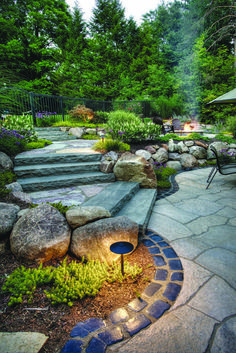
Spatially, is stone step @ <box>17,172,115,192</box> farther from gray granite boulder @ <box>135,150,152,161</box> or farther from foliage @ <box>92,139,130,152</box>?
gray granite boulder @ <box>135,150,152,161</box>

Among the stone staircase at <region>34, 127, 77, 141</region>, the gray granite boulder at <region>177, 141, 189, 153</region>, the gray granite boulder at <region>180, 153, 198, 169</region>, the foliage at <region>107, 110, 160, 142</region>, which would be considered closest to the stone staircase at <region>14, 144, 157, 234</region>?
the foliage at <region>107, 110, 160, 142</region>

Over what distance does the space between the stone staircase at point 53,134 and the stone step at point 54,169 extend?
404cm

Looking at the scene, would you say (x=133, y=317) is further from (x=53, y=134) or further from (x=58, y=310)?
(x=53, y=134)

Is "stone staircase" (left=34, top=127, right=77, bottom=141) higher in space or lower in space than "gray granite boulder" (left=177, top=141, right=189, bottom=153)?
higher

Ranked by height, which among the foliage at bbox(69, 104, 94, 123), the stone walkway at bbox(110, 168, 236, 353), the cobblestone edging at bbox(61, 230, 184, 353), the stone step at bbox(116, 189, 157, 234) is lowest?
the cobblestone edging at bbox(61, 230, 184, 353)

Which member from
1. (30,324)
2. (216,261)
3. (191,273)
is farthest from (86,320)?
(216,261)

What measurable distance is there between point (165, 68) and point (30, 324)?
695 inches

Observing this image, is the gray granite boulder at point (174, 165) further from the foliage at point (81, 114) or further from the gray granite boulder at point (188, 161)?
the foliage at point (81, 114)

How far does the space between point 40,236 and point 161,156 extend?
486cm

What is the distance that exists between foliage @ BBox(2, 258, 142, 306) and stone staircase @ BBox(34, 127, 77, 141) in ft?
21.2

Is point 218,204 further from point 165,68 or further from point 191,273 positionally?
point 165,68

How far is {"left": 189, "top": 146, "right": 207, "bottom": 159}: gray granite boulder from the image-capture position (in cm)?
671

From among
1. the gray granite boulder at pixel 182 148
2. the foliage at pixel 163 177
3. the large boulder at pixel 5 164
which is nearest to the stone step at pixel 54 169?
the large boulder at pixel 5 164

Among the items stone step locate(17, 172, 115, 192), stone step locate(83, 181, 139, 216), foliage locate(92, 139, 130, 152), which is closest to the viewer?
stone step locate(83, 181, 139, 216)
